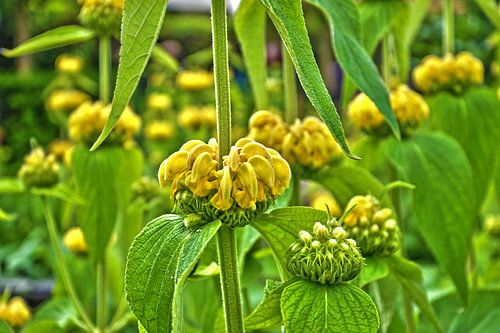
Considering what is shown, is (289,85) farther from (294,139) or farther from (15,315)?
(15,315)

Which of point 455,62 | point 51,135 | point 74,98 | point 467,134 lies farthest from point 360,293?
point 51,135

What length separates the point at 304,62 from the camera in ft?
1.56

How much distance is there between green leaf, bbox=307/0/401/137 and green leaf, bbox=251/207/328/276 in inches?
3.9

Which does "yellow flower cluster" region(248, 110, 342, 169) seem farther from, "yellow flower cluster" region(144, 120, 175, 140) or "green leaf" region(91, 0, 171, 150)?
"yellow flower cluster" region(144, 120, 175, 140)

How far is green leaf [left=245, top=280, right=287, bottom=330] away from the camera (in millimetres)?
585

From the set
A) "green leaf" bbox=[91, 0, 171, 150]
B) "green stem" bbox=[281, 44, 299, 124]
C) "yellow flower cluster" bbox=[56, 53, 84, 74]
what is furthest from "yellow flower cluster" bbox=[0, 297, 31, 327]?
"yellow flower cluster" bbox=[56, 53, 84, 74]

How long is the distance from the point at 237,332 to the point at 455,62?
0.71m

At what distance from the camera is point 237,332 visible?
22.6 inches

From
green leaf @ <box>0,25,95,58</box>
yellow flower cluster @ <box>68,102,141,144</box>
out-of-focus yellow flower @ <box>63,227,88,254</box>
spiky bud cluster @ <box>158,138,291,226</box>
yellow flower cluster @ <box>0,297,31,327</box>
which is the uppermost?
green leaf @ <box>0,25,95,58</box>

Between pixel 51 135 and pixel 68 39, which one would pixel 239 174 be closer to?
pixel 68 39

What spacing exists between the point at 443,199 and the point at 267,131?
235 millimetres

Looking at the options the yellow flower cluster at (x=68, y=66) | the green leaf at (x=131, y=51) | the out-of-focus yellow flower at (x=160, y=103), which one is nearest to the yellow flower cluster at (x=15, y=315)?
the green leaf at (x=131, y=51)

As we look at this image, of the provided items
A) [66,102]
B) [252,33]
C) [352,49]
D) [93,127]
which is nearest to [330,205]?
[93,127]

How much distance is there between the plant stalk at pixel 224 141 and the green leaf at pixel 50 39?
0.46m
